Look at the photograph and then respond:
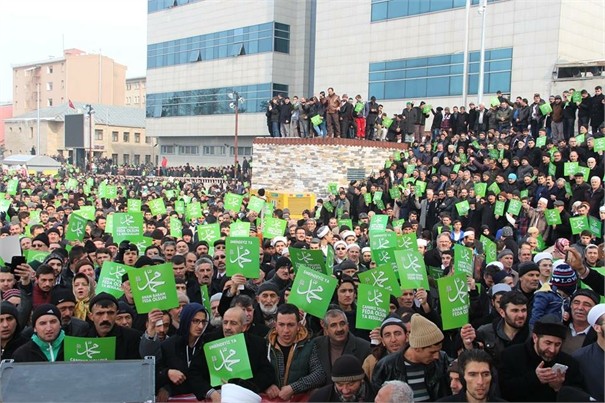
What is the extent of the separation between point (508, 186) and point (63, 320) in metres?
10.2

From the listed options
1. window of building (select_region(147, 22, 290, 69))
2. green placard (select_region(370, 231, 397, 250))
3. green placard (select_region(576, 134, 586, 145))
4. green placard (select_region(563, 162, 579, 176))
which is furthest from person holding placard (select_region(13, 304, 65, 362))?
window of building (select_region(147, 22, 290, 69))

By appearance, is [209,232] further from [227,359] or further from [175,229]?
[227,359]

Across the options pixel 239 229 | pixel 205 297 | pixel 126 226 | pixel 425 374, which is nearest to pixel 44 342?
pixel 205 297

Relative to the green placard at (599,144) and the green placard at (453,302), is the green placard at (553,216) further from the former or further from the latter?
the green placard at (453,302)

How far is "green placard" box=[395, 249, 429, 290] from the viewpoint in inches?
296

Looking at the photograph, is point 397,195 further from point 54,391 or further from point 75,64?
point 75,64

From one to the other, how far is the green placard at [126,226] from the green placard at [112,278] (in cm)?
357

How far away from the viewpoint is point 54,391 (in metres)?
3.56

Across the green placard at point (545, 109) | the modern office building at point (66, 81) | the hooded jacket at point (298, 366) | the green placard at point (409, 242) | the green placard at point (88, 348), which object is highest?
the modern office building at point (66, 81)

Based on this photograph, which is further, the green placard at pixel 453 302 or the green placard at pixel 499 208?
the green placard at pixel 499 208

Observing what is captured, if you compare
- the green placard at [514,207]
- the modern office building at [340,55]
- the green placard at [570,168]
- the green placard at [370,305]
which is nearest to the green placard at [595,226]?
the green placard at [514,207]

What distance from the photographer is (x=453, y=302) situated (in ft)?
20.5

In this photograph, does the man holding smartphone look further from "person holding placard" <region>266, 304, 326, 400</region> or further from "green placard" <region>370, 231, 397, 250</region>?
"green placard" <region>370, 231, 397, 250</region>

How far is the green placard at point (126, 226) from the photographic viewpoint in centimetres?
1113
